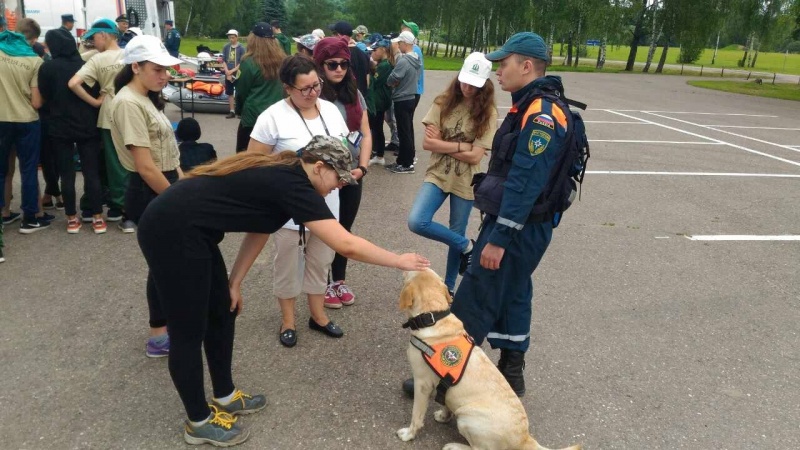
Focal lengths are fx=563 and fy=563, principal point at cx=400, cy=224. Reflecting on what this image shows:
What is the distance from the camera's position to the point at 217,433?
2.86 m

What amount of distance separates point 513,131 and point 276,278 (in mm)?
1832

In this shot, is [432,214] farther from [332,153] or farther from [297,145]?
[332,153]

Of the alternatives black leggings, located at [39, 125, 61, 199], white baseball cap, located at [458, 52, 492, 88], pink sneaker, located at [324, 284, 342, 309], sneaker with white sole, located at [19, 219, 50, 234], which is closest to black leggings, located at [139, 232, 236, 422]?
pink sneaker, located at [324, 284, 342, 309]

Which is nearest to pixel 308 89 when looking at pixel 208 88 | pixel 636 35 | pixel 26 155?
pixel 26 155

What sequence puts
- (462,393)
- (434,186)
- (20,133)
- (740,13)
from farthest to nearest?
(740,13) → (20,133) → (434,186) → (462,393)

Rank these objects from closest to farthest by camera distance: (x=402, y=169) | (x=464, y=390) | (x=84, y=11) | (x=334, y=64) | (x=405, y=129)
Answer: (x=464, y=390), (x=334, y=64), (x=405, y=129), (x=402, y=169), (x=84, y=11)

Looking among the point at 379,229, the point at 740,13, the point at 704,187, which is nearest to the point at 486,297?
the point at 379,229

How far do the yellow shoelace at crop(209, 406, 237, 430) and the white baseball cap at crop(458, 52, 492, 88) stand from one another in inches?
105

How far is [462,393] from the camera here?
9.10 ft

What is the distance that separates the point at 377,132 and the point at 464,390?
691 cm

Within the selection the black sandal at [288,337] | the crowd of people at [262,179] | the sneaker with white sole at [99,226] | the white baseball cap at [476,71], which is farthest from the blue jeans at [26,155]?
the white baseball cap at [476,71]

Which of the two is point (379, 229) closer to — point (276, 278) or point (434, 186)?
point (434, 186)

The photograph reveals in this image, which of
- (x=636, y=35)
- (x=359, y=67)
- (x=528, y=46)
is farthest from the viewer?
(x=636, y=35)

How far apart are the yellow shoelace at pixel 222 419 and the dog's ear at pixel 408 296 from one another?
107 centimetres
